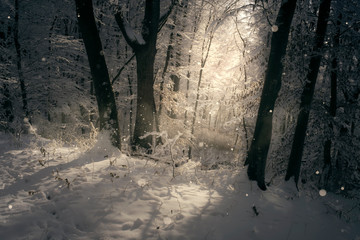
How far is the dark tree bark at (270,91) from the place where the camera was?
4.98m

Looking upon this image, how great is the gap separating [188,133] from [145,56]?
638 cm

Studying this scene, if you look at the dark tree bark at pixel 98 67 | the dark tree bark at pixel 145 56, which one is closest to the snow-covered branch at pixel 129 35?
the dark tree bark at pixel 145 56

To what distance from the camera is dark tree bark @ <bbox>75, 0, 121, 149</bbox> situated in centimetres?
573

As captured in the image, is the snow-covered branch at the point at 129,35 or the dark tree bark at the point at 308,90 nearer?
the snow-covered branch at the point at 129,35

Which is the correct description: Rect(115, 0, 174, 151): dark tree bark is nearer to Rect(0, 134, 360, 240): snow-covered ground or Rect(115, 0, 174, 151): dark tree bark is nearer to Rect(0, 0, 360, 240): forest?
Rect(0, 0, 360, 240): forest

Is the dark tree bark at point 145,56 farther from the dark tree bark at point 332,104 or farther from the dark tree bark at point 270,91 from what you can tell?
the dark tree bark at point 332,104

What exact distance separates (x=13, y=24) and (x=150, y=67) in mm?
11153

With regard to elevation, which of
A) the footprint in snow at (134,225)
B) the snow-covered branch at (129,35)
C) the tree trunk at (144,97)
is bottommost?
the footprint in snow at (134,225)

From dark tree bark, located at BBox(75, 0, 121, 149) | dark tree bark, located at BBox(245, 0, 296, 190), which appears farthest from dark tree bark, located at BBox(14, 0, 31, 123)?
dark tree bark, located at BBox(245, 0, 296, 190)

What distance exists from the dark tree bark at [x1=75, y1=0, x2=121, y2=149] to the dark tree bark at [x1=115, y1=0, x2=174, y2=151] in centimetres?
77

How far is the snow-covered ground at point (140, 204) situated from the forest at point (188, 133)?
0.09 feet

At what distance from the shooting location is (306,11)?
6.88 m

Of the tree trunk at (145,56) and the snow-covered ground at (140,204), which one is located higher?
the tree trunk at (145,56)

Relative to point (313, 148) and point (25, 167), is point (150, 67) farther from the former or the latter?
point (313, 148)
